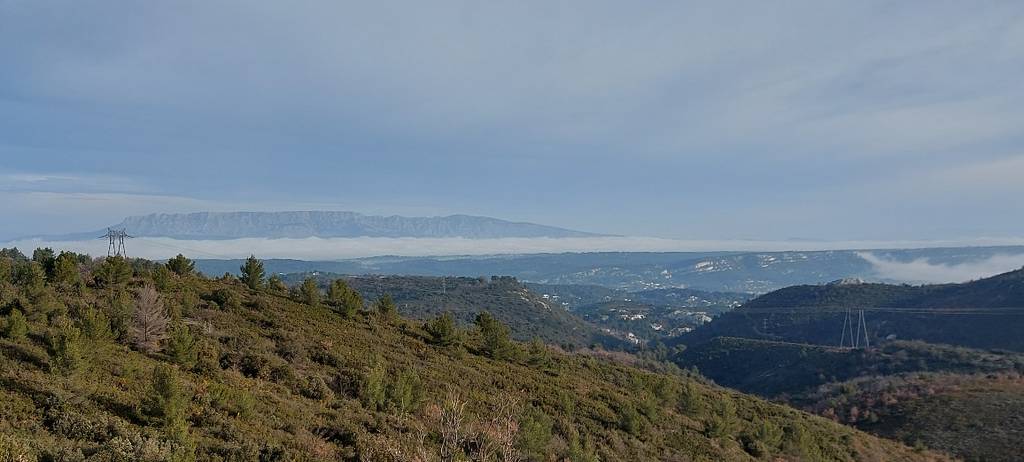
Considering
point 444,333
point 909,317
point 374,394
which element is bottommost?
point 909,317

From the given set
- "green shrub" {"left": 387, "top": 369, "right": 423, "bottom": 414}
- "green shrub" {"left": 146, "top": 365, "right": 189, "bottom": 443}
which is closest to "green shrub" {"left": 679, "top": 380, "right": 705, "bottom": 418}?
"green shrub" {"left": 387, "top": 369, "right": 423, "bottom": 414}

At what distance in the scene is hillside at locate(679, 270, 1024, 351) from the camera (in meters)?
124

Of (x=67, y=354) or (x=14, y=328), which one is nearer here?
(x=67, y=354)

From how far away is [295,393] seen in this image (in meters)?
19.2

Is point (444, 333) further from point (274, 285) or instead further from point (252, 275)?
point (252, 275)

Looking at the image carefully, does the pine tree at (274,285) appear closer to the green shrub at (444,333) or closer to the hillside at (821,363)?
the green shrub at (444,333)

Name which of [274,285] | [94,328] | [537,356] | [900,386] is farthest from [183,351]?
[900,386]

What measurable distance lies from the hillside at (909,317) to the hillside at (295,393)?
4617 inches

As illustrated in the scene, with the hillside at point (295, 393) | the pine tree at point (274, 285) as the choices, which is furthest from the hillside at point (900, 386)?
the pine tree at point (274, 285)

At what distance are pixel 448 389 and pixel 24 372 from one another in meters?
15.5

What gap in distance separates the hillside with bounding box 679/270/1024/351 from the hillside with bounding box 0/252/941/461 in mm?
117263

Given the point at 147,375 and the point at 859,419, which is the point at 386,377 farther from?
the point at 859,419

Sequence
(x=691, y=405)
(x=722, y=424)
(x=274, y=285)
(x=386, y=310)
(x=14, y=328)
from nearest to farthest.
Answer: (x=14, y=328), (x=722, y=424), (x=691, y=405), (x=386, y=310), (x=274, y=285)

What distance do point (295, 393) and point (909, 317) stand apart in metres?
179
